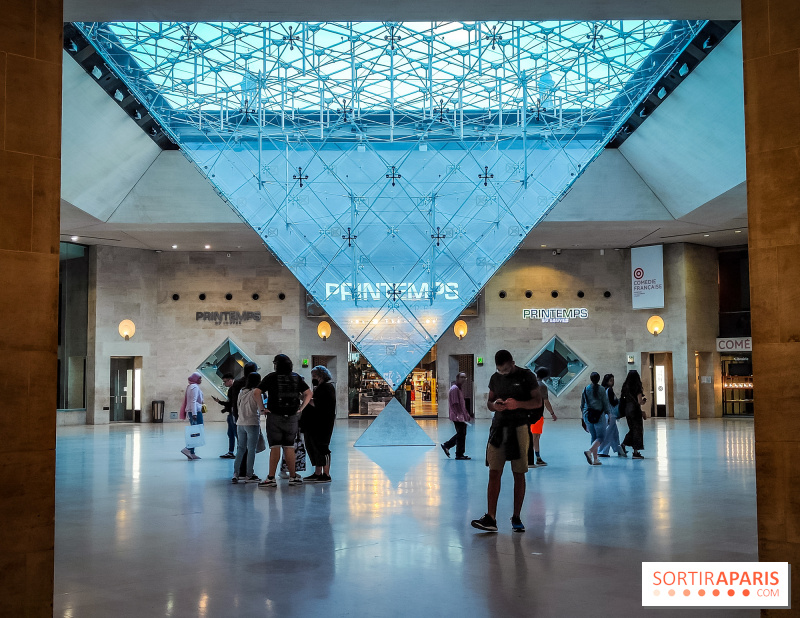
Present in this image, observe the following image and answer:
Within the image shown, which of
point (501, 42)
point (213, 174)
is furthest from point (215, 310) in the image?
point (501, 42)

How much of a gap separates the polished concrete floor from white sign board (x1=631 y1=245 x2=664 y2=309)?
511 inches

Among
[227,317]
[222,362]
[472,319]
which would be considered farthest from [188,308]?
[472,319]

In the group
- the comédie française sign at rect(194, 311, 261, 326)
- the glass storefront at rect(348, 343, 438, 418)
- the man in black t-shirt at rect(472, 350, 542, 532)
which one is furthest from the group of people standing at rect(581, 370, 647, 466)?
the comédie française sign at rect(194, 311, 261, 326)

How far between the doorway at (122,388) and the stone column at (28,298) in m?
19.9

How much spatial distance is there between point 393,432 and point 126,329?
38.1 ft

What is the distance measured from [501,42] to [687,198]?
6.84m

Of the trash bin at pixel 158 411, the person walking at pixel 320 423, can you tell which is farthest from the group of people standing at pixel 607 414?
the trash bin at pixel 158 411

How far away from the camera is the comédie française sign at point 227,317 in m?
22.9

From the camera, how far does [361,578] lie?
409 centimetres

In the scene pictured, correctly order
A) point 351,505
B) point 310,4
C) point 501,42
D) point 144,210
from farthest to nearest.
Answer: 1. point 144,210
2. point 501,42
3. point 351,505
4. point 310,4

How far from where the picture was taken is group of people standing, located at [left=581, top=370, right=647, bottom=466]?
9.81 meters

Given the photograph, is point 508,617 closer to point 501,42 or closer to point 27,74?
point 27,74

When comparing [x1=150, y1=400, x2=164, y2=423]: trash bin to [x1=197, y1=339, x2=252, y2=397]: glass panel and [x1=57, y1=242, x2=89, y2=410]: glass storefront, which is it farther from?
[x1=57, y1=242, x2=89, y2=410]: glass storefront

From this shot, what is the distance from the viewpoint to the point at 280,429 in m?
7.62
